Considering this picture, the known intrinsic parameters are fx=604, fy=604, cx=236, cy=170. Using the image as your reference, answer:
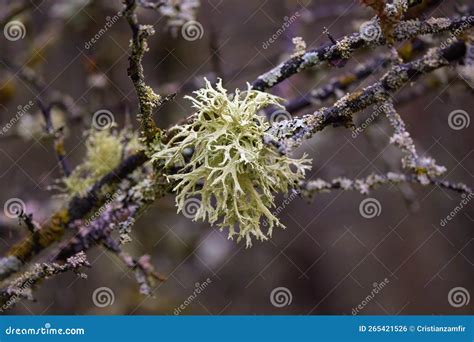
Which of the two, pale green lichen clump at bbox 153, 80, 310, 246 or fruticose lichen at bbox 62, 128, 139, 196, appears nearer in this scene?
pale green lichen clump at bbox 153, 80, 310, 246

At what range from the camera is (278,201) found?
3.29 metres

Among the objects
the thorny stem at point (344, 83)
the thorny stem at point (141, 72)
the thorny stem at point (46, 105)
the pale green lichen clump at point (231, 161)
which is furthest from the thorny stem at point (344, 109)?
the thorny stem at point (46, 105)

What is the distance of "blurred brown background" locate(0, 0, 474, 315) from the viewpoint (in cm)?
285

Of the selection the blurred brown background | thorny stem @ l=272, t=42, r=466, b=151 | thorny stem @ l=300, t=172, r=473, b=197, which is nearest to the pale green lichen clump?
thorny stem @ l=272, t=42, r=466, b=151

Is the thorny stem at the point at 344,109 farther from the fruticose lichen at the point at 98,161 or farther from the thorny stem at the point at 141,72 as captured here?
the fruticose lichen at the point at 98,161

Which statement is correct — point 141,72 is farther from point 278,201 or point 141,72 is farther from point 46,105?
point 278,201

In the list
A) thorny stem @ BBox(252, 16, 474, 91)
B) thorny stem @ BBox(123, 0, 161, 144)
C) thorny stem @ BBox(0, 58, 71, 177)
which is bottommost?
thorny stem @ BBox(0, 58, 71, 177)

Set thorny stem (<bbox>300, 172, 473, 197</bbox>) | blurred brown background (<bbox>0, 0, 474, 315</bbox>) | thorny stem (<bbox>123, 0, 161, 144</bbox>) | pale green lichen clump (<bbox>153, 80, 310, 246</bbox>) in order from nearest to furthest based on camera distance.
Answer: thorny stem (<bbox>123, 0, 161, 144</bbox>) < pale green lichen clump (<bbox>153, 80, 310, 246</bbox>) < thorny stem (<bbox>300, 172, 473, 197</bbox>) < blurred brown background (<bbox>0, 0, 474, 315</bbox>)

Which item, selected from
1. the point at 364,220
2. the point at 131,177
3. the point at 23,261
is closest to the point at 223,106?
the point at 131,177

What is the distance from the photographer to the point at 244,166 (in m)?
1.33

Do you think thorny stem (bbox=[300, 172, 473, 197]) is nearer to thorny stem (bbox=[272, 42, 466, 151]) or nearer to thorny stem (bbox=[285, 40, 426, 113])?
thorny stem (bbox=[272, 42, 466, 151])

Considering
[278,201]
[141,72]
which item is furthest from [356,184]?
[278,201]

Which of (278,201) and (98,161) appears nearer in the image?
(98,161)

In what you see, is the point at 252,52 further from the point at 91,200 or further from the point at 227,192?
the point at 227,192
